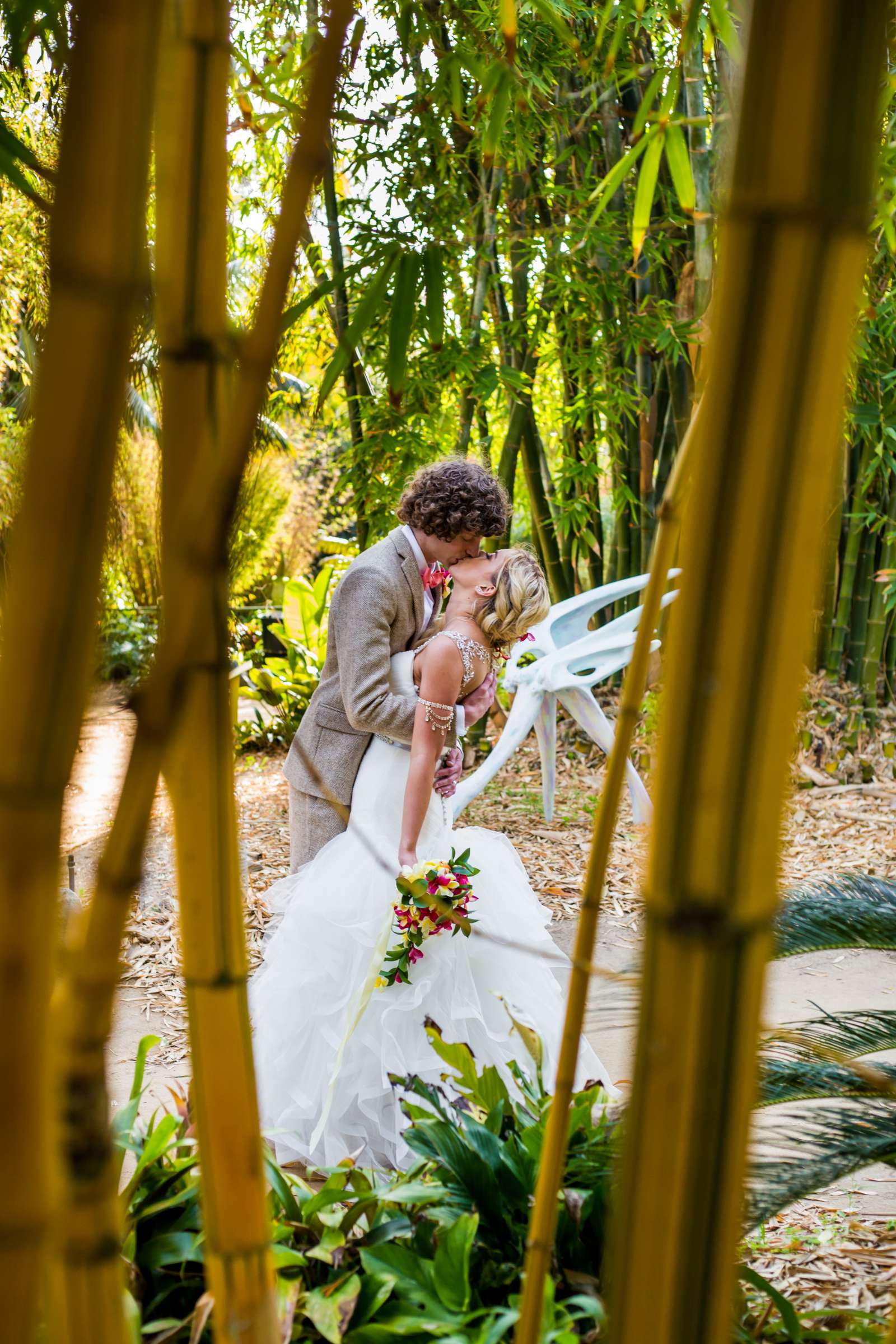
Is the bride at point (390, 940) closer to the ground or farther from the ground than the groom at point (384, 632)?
closer to the ground

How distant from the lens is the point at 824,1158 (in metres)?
1.21

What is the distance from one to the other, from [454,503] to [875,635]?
350cm

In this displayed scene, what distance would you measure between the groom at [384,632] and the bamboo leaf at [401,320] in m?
1.43

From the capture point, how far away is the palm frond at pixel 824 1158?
3.84 feet

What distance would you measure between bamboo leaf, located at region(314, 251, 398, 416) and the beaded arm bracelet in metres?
1.34

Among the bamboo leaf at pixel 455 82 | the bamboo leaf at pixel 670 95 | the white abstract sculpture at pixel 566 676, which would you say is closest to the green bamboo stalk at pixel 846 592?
the white abstract sculpture at pixel 566 676

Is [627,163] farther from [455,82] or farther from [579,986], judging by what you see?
[579,986]

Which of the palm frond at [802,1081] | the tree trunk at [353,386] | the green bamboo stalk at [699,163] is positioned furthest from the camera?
the tree trunk at [353,386]

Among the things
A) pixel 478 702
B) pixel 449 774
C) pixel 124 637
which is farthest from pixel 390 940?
pixel 124 637

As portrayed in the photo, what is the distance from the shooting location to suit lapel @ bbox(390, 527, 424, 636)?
220 cm

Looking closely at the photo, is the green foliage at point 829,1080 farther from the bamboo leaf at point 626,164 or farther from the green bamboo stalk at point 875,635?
the green bamboo stalk at point 875,635

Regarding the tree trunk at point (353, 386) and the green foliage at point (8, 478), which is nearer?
the green foliage at point (8, 478)

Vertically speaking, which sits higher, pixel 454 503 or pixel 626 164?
pixel 626 164

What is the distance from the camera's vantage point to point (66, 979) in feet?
1.28
